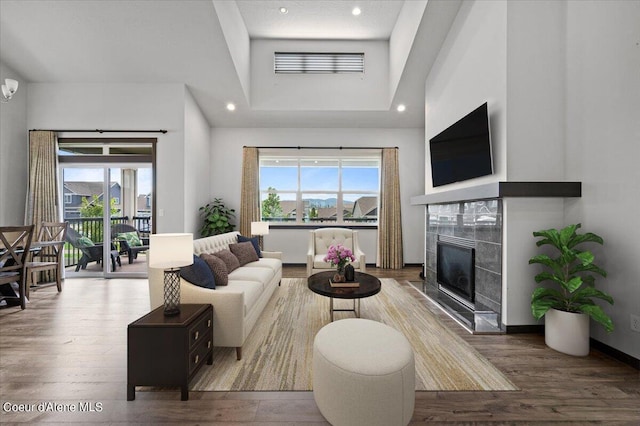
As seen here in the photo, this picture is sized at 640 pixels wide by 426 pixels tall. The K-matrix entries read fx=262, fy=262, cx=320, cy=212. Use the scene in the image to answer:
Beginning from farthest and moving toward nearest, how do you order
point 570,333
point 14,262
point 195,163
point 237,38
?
point 195,163 < point 237,38 < point 14,262 < point 570,333

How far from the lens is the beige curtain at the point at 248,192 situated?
573 cm

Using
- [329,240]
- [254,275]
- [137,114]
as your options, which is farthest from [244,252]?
[137,114]

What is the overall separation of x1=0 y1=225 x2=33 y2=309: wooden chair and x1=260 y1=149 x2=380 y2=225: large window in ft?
12.1

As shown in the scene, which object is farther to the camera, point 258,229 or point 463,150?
point 258,229

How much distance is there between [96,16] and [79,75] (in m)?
1.43

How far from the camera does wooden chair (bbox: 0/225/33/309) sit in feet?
10.4

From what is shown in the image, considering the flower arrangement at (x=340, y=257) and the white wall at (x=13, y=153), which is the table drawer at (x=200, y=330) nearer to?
the flower arrangement at (x=340, y=257)

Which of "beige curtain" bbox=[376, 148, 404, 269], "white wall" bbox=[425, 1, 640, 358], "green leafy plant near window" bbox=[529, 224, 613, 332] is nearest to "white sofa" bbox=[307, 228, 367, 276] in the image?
"beige curtain" bbox=[376, 148, 404, 269]

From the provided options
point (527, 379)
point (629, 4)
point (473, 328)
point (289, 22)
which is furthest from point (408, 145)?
point (527, 379)

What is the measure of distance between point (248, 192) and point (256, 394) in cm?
447

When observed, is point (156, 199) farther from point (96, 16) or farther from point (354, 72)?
point (354, 72)

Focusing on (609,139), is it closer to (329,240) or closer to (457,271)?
(457,271)

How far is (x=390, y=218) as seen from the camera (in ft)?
18.8

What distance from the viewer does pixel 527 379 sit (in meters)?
1.92
